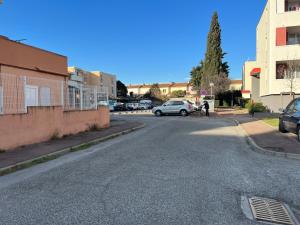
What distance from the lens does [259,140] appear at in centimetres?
1224

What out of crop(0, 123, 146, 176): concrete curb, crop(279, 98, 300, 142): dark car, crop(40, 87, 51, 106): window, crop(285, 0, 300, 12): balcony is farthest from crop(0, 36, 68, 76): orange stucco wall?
crop(285, 0, 300, 12): balcony

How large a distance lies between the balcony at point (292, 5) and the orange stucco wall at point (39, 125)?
23497 mm

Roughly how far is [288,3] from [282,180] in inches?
1114

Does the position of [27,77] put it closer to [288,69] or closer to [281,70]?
[288,69]

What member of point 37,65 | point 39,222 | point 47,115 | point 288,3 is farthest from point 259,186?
point 288,3

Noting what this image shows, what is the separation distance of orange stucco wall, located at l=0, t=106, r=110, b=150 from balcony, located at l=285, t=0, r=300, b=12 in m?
23.5

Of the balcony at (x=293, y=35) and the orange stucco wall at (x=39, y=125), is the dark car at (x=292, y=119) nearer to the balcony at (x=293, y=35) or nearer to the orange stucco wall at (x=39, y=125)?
the orange stucco wall at (x=39, y=125)

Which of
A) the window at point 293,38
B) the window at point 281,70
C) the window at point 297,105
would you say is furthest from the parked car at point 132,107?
the window at point 297,105

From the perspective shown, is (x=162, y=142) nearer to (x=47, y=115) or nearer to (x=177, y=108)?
(x=47, y=115)

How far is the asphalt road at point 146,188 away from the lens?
4543 millimetres

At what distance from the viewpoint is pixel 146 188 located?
591cm

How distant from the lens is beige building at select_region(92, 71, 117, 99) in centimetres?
8170

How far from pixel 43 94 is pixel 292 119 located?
1010 cm

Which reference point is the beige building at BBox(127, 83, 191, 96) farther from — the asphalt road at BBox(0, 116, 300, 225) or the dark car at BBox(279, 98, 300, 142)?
the asphalt road at BBox(0, 116, 300, 225)
